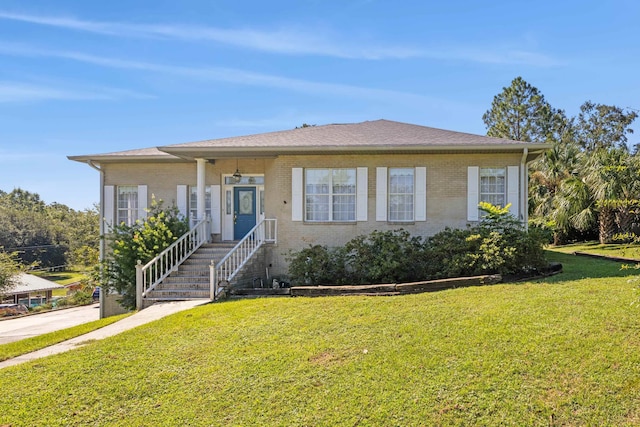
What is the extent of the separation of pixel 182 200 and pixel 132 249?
3.20 metres

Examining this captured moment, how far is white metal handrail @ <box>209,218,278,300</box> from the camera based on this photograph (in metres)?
10.9

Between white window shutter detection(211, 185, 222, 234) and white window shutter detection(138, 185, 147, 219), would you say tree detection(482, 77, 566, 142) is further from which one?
white window shutter detection(138, 185, 147, 219)

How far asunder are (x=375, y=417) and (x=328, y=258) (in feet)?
23.7

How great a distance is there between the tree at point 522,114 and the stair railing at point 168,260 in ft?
108

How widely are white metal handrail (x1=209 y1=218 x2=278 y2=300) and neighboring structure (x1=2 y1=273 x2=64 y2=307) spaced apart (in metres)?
27.8

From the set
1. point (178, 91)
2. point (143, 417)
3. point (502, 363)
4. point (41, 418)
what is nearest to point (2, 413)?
point (41, 418)

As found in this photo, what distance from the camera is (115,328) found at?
8773 mm

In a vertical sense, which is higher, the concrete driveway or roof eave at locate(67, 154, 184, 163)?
roof eave at locate(67, 154, 184, 163)

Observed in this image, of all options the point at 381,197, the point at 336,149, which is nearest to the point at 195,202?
the point at 336,149

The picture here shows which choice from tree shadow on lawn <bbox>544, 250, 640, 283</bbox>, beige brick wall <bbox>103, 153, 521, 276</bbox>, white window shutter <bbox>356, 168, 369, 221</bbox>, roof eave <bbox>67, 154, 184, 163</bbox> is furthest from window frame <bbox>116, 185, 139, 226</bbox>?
tree shadow on lawn <bbox>544, 250, 640, 283</bbox>

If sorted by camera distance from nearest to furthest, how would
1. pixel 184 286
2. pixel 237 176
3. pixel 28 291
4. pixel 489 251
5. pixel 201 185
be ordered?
pixel 489 251, pixel 184 286, pixel 201 185, pixel 237 176, pixel 28 291

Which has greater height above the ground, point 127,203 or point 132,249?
point 127,203

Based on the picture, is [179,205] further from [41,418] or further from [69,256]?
[69,256]

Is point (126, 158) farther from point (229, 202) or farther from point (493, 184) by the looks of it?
point (493, 184)
